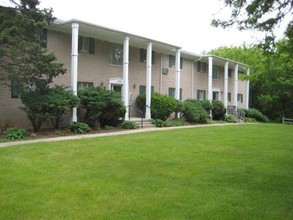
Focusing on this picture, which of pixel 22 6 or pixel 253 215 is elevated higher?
pixel 22 6

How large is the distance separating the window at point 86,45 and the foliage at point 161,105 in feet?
16.7

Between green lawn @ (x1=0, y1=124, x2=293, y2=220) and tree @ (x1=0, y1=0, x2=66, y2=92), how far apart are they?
4.49 meters

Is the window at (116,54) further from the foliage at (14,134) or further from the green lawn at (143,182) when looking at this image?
the green lawn at (143,182)

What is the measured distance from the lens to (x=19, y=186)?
720 centimetres

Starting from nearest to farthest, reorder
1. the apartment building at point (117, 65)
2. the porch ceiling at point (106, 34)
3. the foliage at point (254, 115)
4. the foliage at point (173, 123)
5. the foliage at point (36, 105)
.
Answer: the foliage at point (36, 105) → the apartment building at point (117, 65) → the porch ceiling at point (106, 34) → the foliage at point (173, 123) → the foliage at point (254, 115)

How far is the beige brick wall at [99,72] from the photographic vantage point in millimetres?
18453

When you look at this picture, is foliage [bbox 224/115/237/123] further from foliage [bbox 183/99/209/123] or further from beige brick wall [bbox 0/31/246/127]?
foliage [bbox 183/99/209/123]

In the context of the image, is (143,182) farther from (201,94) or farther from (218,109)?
(201,94)

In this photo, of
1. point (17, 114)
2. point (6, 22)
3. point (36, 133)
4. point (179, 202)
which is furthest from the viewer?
point (17, 114)

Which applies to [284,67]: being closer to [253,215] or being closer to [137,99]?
[253,215]

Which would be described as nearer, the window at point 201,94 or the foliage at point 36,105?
the foliage at point 36,105

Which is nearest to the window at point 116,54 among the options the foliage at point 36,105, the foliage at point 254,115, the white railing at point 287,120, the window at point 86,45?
the window at point 86,45

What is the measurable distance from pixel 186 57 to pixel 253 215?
26.8 metres

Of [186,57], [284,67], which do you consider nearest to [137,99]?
[186,57]
